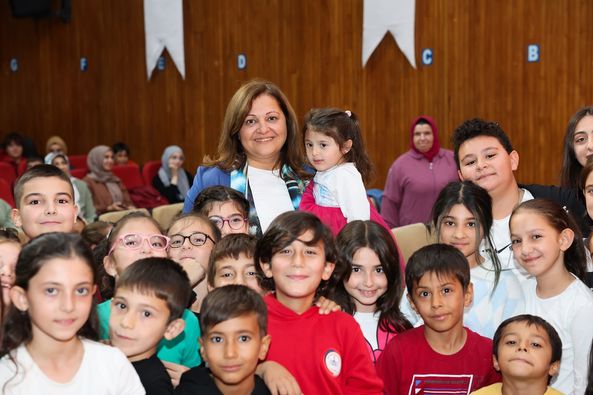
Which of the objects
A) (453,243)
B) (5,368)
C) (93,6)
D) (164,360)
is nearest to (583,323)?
(453,243)

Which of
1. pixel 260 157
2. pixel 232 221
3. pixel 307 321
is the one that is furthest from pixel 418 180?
pixel 307 321

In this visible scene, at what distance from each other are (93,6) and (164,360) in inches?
389

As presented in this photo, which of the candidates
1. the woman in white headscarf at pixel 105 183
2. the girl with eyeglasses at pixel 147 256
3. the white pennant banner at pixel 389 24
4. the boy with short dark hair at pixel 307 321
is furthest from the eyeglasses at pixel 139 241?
the woman in white headscarf at pixel 105 183

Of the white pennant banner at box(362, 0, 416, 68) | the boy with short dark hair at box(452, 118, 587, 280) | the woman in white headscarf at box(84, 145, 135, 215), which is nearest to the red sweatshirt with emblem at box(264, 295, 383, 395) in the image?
the boy with short dark hair at box(452, 118, 587, 280)

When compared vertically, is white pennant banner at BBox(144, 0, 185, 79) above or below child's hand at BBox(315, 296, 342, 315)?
above

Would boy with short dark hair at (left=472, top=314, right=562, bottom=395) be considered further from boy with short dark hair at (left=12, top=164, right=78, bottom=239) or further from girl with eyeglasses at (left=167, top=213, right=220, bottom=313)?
boy with short dark hair at (left=12, top=164, right=78, bottom=239)

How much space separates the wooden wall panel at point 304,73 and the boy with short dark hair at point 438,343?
468 centimetres

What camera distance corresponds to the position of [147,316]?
2758mm

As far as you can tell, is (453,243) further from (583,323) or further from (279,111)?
(279,111)

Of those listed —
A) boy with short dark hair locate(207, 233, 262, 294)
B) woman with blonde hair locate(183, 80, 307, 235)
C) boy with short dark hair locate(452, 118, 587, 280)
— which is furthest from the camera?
woman with blonde hair locate(183, 80, 307, 235)

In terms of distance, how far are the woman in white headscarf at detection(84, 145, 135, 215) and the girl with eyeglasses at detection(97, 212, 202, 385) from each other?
20.8 feet

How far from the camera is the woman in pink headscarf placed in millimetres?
7383

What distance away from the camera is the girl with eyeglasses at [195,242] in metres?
3.60

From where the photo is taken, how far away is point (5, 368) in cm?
244
